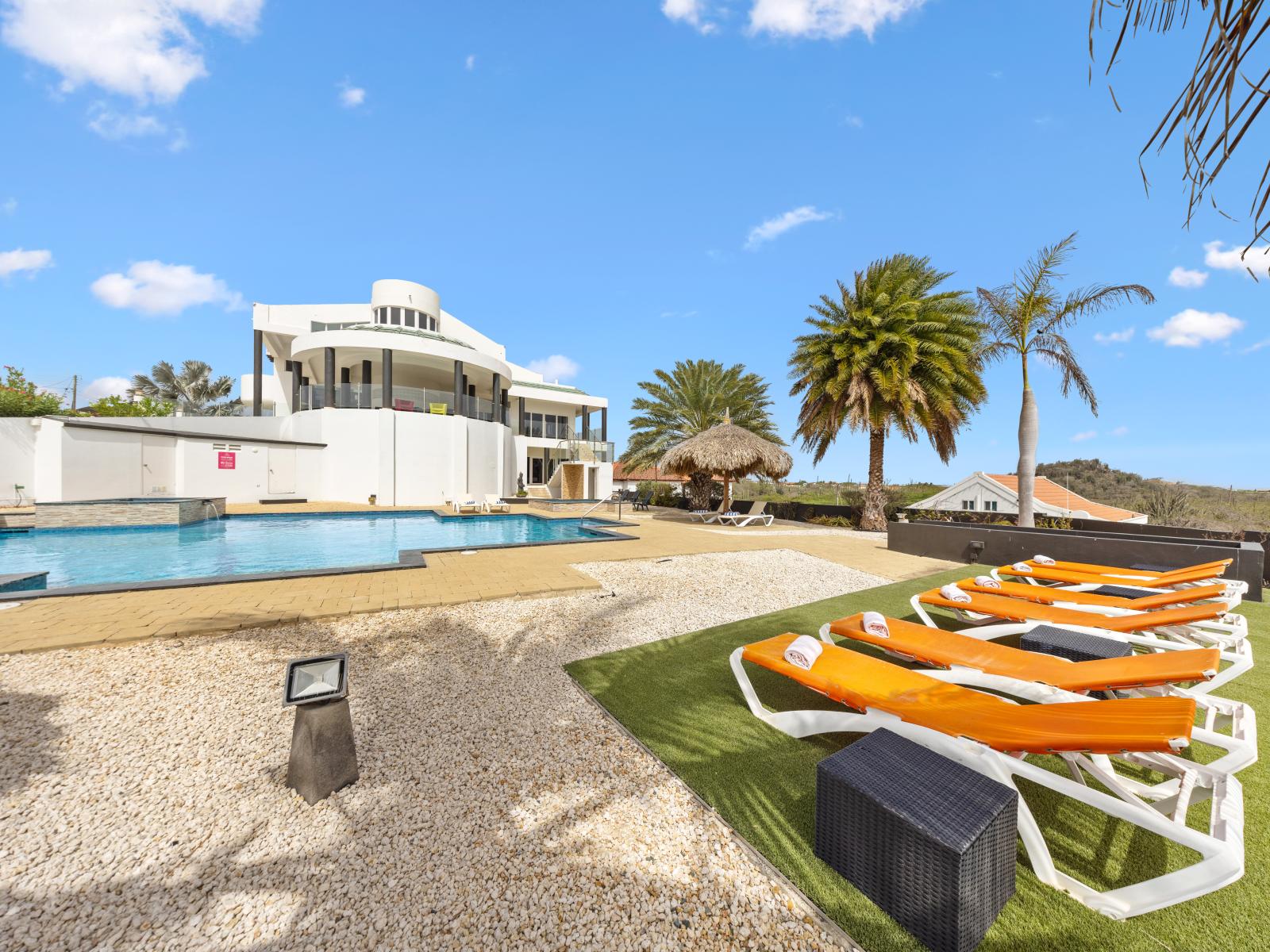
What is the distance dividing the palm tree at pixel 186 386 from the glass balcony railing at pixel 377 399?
23.8m

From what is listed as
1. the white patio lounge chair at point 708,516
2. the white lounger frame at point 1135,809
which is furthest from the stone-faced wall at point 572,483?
the white lounger frame at point 1135,809

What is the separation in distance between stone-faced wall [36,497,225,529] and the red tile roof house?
27.5m

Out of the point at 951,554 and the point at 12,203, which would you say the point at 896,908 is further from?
the point at 12,203

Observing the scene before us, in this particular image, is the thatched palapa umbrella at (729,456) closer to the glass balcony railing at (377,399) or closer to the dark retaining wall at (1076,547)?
the dark retaining wall at (1076,547)

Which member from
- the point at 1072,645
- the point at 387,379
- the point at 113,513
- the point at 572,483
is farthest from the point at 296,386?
the point at 1072,645

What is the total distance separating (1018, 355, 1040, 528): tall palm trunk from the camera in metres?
12.4

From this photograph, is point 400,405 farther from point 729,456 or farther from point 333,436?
point 729,456

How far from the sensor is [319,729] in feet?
8.21

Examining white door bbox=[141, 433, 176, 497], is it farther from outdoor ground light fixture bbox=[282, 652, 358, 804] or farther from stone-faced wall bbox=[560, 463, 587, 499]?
outdoor ground light fixture bbox=[282, 652, 358, 804]

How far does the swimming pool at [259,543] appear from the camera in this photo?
8.63 metres

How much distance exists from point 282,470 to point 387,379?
6.04 m

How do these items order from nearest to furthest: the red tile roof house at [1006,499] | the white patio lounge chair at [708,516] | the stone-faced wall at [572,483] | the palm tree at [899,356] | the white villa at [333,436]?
Answer: the palm tree at [899,356] < the white villa at [333,436] < the white patio lounge chair at [708,516] < the red tile roof house at [1006,499] < the stone-faced wall at [572,483]

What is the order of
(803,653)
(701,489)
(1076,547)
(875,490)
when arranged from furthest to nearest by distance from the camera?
(701,489) < (875,490) < (1076,547) < (803,653)

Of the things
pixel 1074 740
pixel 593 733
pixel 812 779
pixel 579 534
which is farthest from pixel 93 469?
pixel 1074 740
